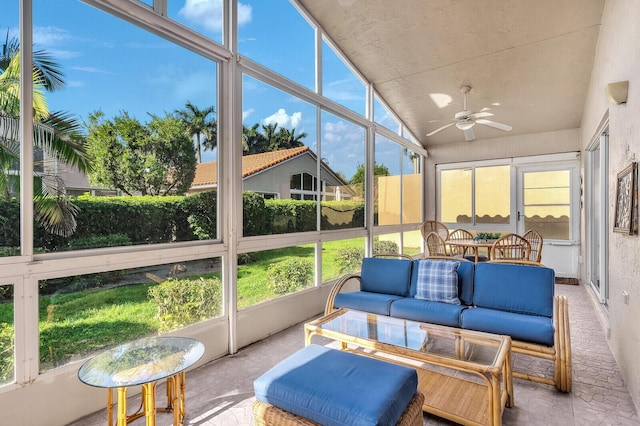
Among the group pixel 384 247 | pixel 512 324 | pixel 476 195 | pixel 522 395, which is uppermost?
pixel 476 195

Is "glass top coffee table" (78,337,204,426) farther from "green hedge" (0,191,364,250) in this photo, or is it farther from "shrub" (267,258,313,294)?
"shrub" (267,258,313,294)

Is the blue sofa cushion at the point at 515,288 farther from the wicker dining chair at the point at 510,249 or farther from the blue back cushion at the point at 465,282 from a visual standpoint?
the wicker dining chair at the point at 510,249

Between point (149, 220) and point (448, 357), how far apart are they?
2331mm

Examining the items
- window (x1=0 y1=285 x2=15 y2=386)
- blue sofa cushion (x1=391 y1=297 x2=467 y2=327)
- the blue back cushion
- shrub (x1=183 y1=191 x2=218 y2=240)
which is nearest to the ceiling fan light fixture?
the blue back cushion

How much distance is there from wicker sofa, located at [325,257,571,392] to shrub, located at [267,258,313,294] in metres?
0.70

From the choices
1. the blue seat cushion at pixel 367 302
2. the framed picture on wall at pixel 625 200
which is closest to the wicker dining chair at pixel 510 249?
the framed picture on wall at pixel 625 200

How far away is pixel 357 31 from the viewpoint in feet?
13.7

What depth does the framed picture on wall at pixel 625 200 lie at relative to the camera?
91.6 inches

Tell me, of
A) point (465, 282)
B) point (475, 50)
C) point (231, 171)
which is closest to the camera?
point (231, 171)

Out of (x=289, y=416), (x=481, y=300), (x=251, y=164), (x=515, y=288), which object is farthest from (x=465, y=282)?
(x=251, y=164)

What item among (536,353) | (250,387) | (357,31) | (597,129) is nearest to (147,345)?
(250,387)

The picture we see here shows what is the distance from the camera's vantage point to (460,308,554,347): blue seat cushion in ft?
7.95

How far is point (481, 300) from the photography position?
304 centimetres

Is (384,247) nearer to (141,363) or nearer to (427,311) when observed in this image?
(427,311)
